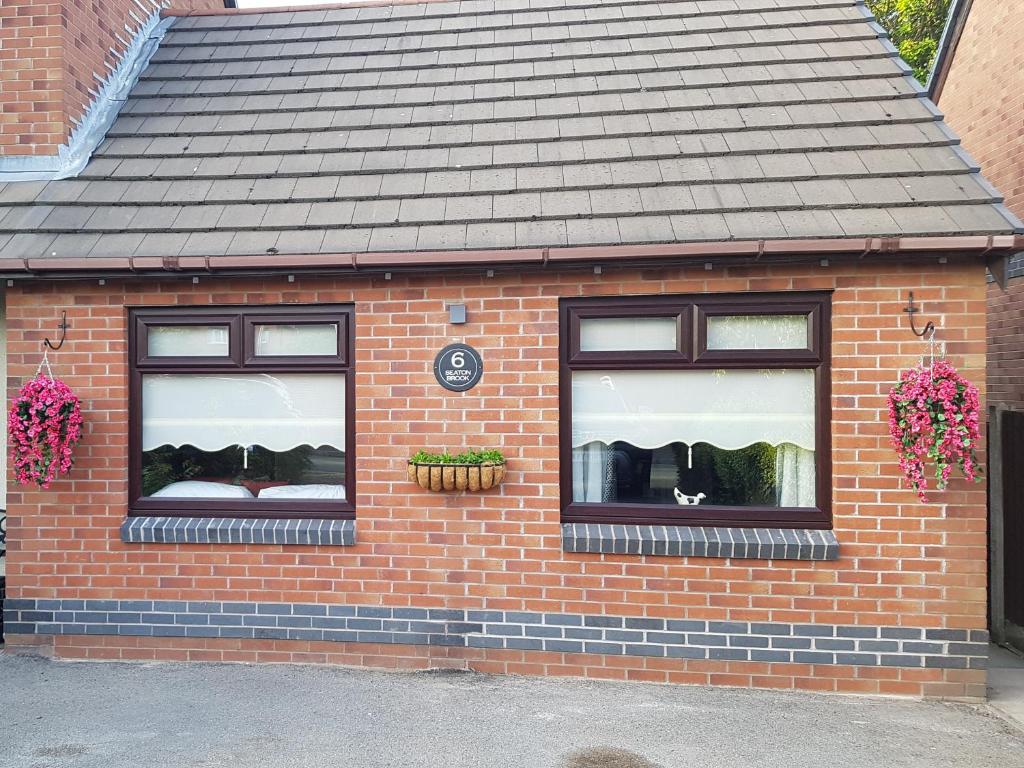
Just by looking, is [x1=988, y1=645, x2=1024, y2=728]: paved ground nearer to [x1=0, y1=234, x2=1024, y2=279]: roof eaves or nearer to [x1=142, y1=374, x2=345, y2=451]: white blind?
[x1=0, y1=234, x2=1024, y2=279]: roof eaves

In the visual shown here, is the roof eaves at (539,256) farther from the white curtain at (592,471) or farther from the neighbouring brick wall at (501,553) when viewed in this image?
the white curtain at (592,471)

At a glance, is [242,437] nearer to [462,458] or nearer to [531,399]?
[462,458]

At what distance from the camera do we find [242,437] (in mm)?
5023

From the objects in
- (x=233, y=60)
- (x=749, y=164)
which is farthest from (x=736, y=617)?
(x=233, y=60)

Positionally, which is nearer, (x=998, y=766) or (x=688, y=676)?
(x=998, y=766)

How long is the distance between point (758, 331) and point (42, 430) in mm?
5035

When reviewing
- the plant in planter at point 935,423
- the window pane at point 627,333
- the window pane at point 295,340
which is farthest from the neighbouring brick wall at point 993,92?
the window pane at point 295,340

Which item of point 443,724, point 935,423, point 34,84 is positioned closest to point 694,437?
point 935,423

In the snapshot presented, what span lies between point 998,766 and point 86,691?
553 cm

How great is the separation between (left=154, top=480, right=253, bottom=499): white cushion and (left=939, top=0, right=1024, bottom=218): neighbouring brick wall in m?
7.39

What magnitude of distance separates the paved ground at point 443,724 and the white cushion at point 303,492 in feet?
4.01

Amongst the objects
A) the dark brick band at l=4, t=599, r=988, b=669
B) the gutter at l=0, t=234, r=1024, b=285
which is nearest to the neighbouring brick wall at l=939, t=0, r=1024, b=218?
the gutter at l=0, t=234, r=1024, b=285

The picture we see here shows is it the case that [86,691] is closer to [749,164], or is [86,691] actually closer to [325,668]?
[325,668]

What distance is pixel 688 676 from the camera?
4523mm
